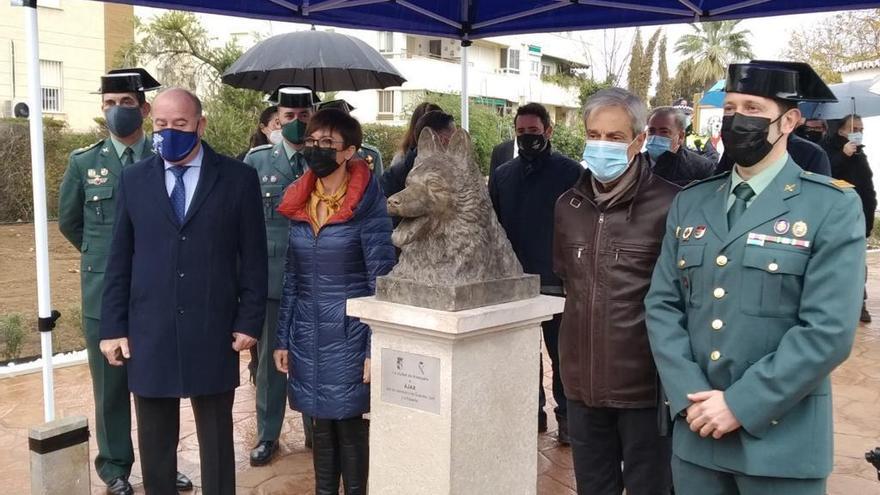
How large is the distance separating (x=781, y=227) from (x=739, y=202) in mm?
182

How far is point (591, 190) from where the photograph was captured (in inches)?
113

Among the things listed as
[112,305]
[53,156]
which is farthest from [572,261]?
[53,156]

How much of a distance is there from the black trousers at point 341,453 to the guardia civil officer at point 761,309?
4.55ft

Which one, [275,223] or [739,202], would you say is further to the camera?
[275,223]

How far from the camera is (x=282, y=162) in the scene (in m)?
4.48

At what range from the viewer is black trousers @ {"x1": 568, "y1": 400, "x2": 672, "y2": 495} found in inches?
108

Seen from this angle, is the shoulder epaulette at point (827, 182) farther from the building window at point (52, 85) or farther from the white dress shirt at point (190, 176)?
the building window at point (52, 85)

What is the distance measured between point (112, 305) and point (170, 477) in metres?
0.77

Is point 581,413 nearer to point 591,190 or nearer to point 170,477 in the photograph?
point 591,190

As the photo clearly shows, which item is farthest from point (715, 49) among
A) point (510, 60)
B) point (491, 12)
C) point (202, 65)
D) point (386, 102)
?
point (491, 12)

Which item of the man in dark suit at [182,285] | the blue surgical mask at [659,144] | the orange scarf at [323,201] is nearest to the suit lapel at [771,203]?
the orange scarf at [323,201]

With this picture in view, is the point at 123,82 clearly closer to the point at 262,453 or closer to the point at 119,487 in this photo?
the point at 119,487

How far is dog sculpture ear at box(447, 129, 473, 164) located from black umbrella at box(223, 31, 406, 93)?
10.4 feet

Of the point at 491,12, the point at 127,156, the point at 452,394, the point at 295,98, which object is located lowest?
the point at 452,394
